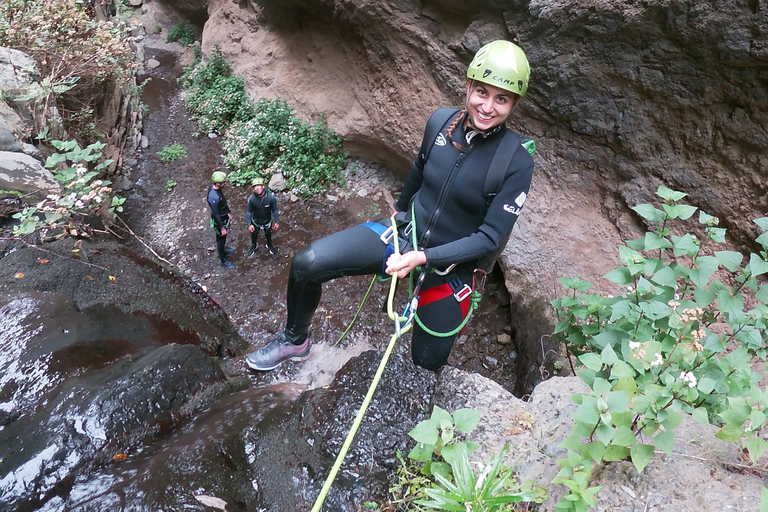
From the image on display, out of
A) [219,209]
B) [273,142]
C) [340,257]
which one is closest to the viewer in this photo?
[340,257]

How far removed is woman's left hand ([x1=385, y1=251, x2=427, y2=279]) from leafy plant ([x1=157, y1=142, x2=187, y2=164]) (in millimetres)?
7323

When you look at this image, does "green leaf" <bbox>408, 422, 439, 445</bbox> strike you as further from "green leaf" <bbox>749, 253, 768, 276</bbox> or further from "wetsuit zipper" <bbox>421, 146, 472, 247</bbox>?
"green leaf" <bbox>749, 253, 768, 276</bbox>

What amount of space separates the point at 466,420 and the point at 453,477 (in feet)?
0.74

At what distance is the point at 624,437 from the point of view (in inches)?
51.8

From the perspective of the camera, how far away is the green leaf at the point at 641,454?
1315 millimetres

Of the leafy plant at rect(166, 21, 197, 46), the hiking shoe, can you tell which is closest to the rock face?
the hiking shoe

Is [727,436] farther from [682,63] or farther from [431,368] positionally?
[682,63]

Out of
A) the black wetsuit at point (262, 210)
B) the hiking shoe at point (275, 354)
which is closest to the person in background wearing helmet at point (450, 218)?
the hiking shoe at point (275, 354)

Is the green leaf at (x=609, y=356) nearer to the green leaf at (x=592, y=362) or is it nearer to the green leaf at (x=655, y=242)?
the green leaf at (x=592, y=362)

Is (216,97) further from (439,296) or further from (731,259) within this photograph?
(731,259)

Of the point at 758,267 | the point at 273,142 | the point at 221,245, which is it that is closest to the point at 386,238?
the point at 758,267

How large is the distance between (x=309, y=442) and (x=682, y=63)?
4.37 m

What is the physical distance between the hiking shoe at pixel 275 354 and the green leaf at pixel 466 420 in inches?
79.5

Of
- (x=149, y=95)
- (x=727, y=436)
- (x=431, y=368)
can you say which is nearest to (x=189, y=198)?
(x=149, y=95)
